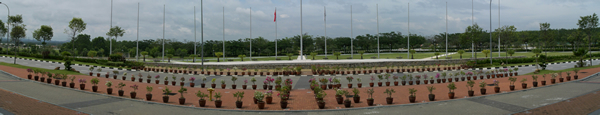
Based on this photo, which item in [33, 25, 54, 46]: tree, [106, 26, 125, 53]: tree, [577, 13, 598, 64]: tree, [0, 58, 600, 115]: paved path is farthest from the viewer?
[33, 25, 54, 46]: tree

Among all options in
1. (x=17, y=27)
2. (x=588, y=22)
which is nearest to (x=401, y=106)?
(x=588, y=22)

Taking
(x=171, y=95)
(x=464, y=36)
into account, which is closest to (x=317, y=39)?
(x=464, y=36)

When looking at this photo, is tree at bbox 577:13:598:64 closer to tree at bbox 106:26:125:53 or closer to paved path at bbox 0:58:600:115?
paved path at bbox 0:58:600:115

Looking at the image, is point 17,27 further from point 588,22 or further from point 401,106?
point 588,22

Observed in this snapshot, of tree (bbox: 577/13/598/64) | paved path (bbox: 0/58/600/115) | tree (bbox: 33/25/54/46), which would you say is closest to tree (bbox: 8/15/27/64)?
tree (bbox: 33/25/54/46)

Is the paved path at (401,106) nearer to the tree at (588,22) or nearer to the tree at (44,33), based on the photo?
the tree at (588,22)

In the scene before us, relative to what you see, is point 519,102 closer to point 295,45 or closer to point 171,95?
point 171,95

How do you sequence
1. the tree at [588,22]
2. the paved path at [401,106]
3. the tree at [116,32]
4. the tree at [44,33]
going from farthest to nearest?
the tree at [44,33], the tree at [116,32], the tree at [588,22], the paved path at [401,106]

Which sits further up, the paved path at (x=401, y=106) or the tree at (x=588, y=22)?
the tree at (x=588, y=22)

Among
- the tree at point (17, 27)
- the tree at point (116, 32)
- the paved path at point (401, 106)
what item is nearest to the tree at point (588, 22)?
the paved path at point (401, 106)

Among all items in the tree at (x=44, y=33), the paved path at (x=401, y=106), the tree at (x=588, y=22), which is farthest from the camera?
the tree at (x=44, y=33)

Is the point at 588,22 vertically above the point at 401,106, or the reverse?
the point at 588,22

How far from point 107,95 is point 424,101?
536 inches

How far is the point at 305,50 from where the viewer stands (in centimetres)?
7881
